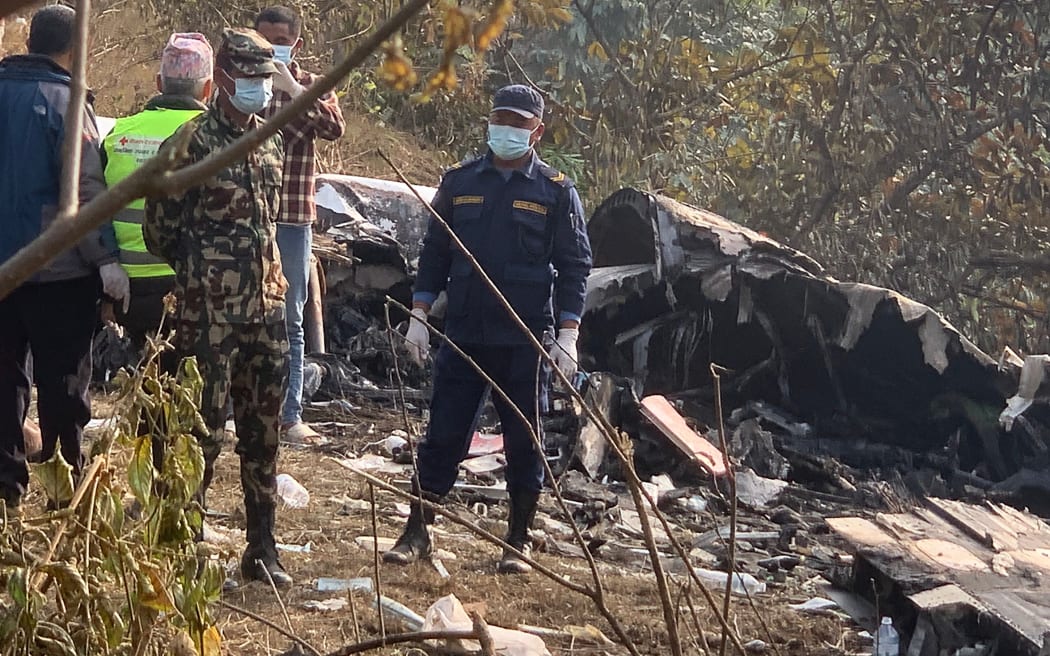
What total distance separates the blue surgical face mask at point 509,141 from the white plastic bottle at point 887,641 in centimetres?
220

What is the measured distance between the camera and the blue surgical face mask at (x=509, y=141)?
5.11 metres

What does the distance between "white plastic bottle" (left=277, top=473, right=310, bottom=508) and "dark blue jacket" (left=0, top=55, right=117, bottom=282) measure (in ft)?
5.76

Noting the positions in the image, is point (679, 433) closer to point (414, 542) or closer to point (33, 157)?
point (414, 542)

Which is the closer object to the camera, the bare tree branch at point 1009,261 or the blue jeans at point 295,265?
the blue jeans at point 295,265

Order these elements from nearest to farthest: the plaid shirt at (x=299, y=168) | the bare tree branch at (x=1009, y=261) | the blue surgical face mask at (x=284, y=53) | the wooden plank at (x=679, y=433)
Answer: the blue surgical face mask at (x=284, y=53) → the plaid shirt at (x=299, y=168) → the wooden plank at (x=679, y=433) → the bare tree branch at (x=1009, y=261)

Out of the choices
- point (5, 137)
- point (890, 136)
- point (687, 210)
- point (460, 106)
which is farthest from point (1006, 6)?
point (5, 137)

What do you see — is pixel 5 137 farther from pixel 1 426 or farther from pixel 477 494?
pixel 477 494

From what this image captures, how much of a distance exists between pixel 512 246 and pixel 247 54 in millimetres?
1283

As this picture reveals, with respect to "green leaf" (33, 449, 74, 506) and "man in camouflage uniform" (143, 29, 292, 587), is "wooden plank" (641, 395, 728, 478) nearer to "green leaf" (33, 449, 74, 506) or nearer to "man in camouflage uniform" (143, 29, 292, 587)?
"man in camouflage uniform" (143, 29, 292, 587)

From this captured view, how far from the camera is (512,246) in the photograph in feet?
16.7

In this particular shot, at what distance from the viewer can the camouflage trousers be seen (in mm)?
4242

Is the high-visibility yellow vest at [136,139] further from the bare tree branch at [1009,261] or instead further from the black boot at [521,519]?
the bare tree branch at [1009,261]

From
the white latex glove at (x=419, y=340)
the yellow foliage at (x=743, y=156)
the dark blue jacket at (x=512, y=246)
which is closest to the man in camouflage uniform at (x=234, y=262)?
the white latex glove at (x=419, y=340)

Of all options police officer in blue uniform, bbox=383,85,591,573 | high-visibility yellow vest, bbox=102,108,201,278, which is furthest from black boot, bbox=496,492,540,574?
high-visibility yellow vest, bbox=102,108,201,278
